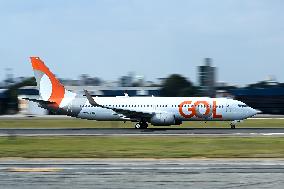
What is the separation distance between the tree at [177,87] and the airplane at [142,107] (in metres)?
117

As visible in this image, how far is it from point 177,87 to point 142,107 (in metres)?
128

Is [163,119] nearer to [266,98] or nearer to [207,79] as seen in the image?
[266,98]

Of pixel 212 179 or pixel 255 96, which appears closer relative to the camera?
pixel 212 179

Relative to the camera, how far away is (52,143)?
4031 centimetres

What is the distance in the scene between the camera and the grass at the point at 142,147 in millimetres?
32281

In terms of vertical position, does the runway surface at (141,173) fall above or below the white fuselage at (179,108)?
below

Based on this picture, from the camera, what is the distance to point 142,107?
6116 cm

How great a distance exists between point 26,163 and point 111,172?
6007 mm

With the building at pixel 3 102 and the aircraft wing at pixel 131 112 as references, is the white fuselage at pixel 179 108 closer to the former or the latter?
the aircraft wing at pixel 131 112

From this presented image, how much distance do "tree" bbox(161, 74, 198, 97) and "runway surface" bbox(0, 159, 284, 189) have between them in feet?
495

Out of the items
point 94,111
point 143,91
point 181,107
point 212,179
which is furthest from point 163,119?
point 143,91

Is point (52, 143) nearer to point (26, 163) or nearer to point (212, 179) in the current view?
point (26, 163)

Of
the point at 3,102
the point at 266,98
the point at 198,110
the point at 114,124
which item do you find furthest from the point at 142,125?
the point at 3,102

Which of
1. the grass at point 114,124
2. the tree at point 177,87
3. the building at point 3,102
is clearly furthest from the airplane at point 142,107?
the tree at point 177,87
